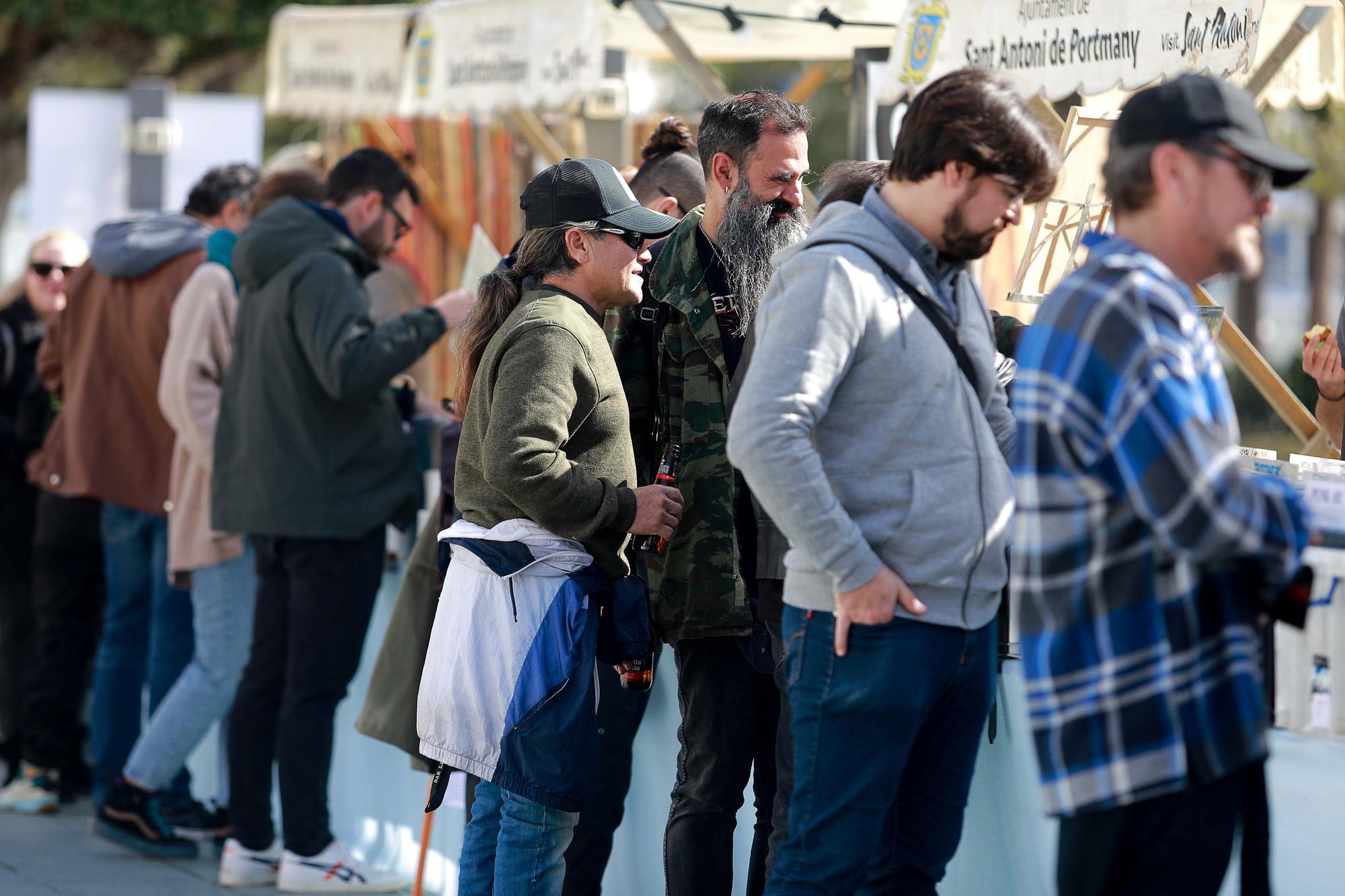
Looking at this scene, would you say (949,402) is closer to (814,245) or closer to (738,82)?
(814,245)

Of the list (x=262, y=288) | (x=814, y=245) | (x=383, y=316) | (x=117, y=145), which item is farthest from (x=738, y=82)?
(x=814, y=245)

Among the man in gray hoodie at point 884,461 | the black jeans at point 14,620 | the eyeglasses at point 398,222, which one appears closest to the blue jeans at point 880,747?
the man in gray hoodie at point 884,461

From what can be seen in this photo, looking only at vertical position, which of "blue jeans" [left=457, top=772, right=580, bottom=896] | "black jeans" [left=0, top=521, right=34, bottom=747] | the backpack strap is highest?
the backpack strap

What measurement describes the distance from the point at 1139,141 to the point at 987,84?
346mm

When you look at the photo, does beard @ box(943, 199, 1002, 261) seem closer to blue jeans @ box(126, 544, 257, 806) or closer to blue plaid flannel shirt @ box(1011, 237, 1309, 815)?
blue plaid flannel shirt @ box(1011, 237, 1309, 815)

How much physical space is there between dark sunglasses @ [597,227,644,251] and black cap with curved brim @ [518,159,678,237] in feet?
0.06

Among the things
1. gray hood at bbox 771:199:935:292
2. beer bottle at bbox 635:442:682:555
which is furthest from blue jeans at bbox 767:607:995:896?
beer bottle at bbox 635:442:682:555

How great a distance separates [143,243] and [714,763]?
3059 mm

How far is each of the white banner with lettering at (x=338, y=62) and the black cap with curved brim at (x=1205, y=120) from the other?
17.4ft

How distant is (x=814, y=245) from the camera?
2.56 m

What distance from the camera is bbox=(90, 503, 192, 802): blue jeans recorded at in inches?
214

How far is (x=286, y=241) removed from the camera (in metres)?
4.55

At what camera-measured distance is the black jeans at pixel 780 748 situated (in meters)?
3.01

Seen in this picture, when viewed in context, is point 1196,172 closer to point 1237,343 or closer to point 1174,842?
point 1174,842
